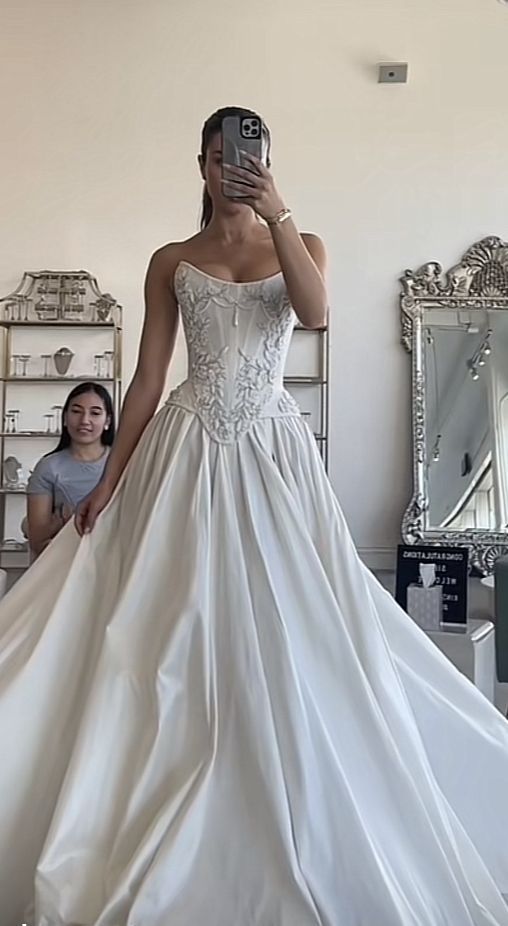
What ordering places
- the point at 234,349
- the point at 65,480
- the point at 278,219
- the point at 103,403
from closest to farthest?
the point at 278,219, the point at 234,349, the point at 65,480, the point at 103,403

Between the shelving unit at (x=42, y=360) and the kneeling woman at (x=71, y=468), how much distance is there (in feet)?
2.24

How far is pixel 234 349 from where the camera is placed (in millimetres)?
1497

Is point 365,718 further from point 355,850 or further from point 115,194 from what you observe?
point 115,194

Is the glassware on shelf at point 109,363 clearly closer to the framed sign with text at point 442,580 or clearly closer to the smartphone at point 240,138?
the framed sign with text at point 442,580

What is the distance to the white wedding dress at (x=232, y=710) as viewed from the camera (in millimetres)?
1106

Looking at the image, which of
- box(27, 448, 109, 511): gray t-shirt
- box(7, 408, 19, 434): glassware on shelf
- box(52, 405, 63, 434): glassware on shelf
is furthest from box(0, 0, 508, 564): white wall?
box(27, 448, 109, 511): gray t-shirt

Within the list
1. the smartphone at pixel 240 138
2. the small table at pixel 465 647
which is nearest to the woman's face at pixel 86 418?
the small table at pixel 465 647

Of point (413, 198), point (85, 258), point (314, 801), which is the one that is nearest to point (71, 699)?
point (314, 801)

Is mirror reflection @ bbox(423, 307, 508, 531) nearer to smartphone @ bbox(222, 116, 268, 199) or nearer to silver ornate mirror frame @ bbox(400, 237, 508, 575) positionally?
silver ornate mirror frame @ bbox(400, 237, 508, 575)

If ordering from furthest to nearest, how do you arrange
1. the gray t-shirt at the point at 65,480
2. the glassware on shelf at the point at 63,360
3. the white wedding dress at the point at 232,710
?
the glassware on shelf at the point at 63,360
the gray t-shirt at the point at 65,480
the white wedding dress at the point at 232,710

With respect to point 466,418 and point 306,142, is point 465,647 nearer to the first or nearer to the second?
point 466,418

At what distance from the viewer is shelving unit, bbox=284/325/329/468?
146 inches

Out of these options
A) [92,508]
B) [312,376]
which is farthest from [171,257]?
[312,376]

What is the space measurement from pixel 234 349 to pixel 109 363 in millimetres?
2312
